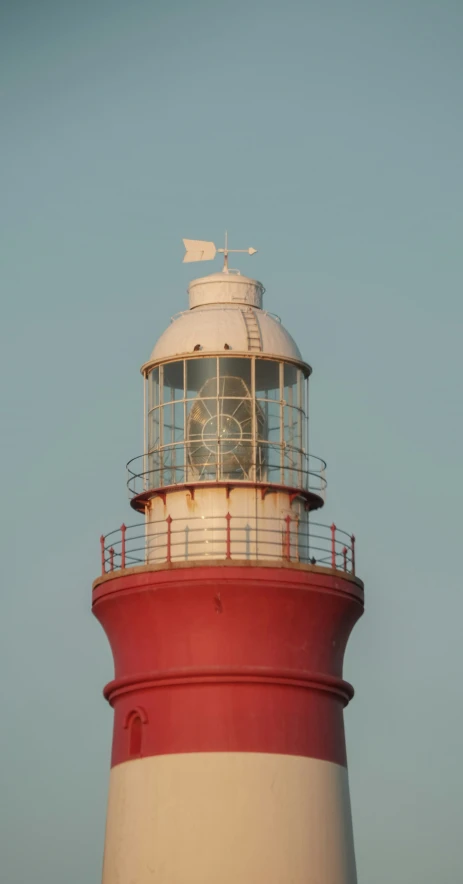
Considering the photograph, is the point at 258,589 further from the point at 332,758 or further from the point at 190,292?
the point at 190,292

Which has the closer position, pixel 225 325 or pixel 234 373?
pixel 234 373

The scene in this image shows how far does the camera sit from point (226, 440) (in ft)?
110

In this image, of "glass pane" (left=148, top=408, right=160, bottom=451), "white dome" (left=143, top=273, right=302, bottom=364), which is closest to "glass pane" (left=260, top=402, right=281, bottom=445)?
"white dome" (left=143, top=273, right=302, bottom=364)

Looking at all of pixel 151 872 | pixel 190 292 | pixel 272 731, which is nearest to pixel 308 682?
pixel 272 731

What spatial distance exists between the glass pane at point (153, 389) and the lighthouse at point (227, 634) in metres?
0.04

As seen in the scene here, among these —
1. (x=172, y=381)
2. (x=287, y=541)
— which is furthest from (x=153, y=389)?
(x=287, y=541)

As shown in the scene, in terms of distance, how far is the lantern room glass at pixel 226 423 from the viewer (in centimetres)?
3362

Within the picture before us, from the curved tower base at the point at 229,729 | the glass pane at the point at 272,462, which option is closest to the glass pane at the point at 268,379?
Result: the glass pane at the point at 272,462

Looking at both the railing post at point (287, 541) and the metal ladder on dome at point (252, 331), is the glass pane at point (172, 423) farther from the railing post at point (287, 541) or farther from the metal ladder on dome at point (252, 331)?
the railing post at point (287, 541)

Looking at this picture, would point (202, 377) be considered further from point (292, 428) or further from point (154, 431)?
point (292, 428)

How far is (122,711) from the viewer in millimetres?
33844

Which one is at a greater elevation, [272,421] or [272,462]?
[272,421]

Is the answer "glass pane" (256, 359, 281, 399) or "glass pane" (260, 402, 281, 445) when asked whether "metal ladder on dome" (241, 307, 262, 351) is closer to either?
"glass pane" (256, 359, 281, 399)

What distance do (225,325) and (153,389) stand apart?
1370 millimetres
